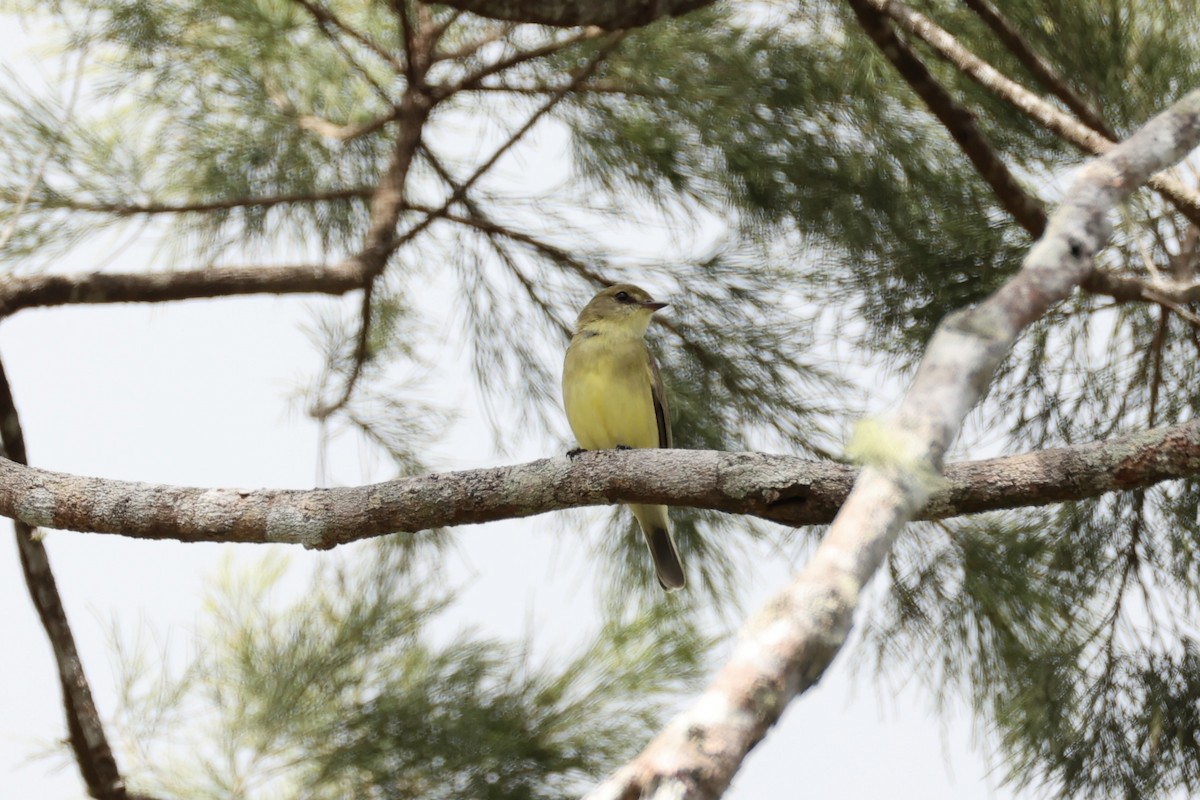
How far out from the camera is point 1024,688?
3.38 metres

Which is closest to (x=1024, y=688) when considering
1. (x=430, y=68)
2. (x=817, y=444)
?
(x=817, y=444)

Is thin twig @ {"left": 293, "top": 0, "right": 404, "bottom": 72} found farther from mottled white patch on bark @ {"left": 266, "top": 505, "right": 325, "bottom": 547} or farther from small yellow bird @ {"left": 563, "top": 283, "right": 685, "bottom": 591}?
mottled white patch on bark @ {"left": 266, "top": 505, "right": 325, "bottom": 547}

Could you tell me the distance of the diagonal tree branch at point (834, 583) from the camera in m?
0.89

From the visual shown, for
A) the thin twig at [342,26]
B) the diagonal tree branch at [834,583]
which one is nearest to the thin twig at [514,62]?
the thin twig at [342,26]

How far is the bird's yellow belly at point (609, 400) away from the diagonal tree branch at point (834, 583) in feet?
8.39

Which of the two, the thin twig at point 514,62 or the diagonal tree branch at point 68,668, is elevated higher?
the thin twig at point 514,62

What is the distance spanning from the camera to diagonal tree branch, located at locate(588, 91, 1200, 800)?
89 cm

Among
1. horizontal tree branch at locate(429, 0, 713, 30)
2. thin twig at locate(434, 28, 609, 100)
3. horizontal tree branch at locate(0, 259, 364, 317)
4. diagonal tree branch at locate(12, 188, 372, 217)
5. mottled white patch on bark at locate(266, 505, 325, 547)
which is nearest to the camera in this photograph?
mottled white patch on bark at locate(266, 505, 325, 547)

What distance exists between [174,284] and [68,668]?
3.27 feet

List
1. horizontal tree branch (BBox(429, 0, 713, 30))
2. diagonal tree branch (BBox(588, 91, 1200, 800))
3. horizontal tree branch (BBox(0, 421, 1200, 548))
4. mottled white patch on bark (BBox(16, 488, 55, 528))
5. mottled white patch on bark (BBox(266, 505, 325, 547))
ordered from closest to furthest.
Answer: diagonal tree branch (BBox(588, 91, 1200, 800)) → horizontal tree branch (BBox(0, 421, 1200, 548)) → mottled white patch on bark (BBox(266, 505, 325, 547)) → mottled white patch on bark (BBox(16, 488, 55, 528)) → horizontal tree branch (BBox(429, 0, 713, 30))

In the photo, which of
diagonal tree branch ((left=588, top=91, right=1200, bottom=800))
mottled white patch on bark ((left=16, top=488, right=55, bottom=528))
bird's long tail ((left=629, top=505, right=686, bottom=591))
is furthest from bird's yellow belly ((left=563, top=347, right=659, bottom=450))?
diagonal tree branch ((left=588, top=91, right=1200, bottom=800))

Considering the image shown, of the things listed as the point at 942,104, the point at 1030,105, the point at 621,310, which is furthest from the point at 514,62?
the point at 1030,105

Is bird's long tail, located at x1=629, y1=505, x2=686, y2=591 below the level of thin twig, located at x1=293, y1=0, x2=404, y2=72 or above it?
below

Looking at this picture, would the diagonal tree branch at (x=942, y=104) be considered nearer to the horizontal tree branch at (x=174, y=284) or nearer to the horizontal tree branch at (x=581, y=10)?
the horizontal tree branch at (x=581, y=10)
